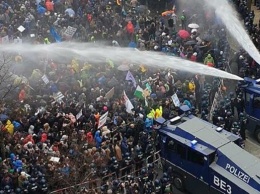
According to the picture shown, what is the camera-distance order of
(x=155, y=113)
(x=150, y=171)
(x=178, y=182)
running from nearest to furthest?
(x=150, y=171) < (x=178, y=182) < (x=155, y=113)

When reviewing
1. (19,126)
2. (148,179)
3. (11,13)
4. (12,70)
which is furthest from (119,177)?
(11,13)

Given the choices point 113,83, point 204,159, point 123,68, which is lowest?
point 204,159

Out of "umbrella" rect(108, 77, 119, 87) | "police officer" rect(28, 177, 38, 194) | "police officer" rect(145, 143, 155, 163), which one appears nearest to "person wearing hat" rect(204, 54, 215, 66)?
"umbrella" rect(108, 77, 119, 87)

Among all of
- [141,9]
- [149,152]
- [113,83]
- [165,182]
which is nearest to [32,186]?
[165,182]

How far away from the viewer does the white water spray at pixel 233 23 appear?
1393 inches

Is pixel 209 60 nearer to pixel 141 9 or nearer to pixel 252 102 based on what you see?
pixel 252 102

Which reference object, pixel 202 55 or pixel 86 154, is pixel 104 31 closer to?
pixel 202 55

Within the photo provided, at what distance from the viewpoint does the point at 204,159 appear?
76.9 ft

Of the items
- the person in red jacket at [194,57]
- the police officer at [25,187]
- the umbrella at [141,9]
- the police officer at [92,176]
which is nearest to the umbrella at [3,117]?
the police officer at [25,187]

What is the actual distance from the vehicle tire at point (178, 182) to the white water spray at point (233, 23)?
11281 millimetres

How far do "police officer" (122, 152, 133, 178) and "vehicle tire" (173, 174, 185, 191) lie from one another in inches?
69.8

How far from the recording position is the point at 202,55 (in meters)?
33.6

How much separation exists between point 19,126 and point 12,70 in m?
5.86

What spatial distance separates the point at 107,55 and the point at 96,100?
5.12m
